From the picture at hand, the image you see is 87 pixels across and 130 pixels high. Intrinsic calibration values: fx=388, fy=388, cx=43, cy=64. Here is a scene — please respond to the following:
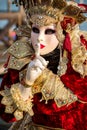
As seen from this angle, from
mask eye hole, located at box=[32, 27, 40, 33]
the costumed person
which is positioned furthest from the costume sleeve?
mask eye hole, located at box=[32, 27, 40, 33]

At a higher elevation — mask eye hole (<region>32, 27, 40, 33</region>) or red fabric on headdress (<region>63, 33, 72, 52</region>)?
mask eye hole (<region>32, 27, 40, 33</region>)

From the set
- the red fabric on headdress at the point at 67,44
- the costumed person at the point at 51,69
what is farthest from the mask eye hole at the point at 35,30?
the red fabric on headdress at the point at 67,44

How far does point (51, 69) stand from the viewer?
4.64 feet

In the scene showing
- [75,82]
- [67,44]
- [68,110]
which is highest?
[67,44]

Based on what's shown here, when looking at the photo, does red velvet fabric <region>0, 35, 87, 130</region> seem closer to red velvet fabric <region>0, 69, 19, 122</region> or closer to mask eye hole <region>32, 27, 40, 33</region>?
red velvet fabric <region>0, 69, 19, 122</region>

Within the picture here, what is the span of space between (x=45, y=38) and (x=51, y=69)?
5.7 inches

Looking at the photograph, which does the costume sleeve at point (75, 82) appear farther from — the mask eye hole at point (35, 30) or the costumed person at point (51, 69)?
the mask eye hole at point (35, 30)

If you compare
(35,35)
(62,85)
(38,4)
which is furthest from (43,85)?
(38,4)

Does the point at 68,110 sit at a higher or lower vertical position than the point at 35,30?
lower

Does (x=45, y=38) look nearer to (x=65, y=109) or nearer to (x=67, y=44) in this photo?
(x=67, y=44)

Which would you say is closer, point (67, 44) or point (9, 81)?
point (67, 44)

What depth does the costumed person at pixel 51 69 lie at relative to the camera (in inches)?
52.2

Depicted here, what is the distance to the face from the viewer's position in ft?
4.31

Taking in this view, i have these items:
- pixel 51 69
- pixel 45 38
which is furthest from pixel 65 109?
pixel 45 38
